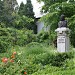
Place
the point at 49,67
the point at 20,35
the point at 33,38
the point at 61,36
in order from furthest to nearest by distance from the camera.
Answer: the point at 33,38
the point at 20,35
the point at 61,36
the point at 49,67

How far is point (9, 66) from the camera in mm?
8414

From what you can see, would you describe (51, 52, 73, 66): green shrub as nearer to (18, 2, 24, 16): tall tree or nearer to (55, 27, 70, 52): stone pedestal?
(55, 27, 70, 52): stone pedestal

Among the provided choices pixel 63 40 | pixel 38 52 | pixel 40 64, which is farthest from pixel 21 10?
pixel 40 64

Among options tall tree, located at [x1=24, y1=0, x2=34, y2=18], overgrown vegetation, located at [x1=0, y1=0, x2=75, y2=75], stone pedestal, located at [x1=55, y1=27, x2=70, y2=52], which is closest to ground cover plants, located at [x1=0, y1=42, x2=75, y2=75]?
overgrown vegetation, located at [x1=0, y1=0, x2=75, y2=75]

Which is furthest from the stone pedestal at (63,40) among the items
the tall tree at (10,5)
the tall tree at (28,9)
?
the tall tree at (28,9)

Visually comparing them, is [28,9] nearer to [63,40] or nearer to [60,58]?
[63,40]

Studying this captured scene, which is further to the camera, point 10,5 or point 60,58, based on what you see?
point 10,5

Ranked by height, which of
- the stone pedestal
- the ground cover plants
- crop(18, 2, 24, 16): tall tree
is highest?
crop(18, 2, 24, 16): tall tree

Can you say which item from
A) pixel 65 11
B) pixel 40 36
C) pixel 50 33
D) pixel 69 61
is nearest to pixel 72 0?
pixel 65 11

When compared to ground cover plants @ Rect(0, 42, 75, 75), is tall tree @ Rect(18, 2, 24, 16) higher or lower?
higher

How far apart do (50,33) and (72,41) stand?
178cm

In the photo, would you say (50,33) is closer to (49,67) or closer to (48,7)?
(48,7)

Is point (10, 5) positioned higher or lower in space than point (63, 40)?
higher

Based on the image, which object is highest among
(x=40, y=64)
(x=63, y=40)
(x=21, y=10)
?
(x=21, y=10)
